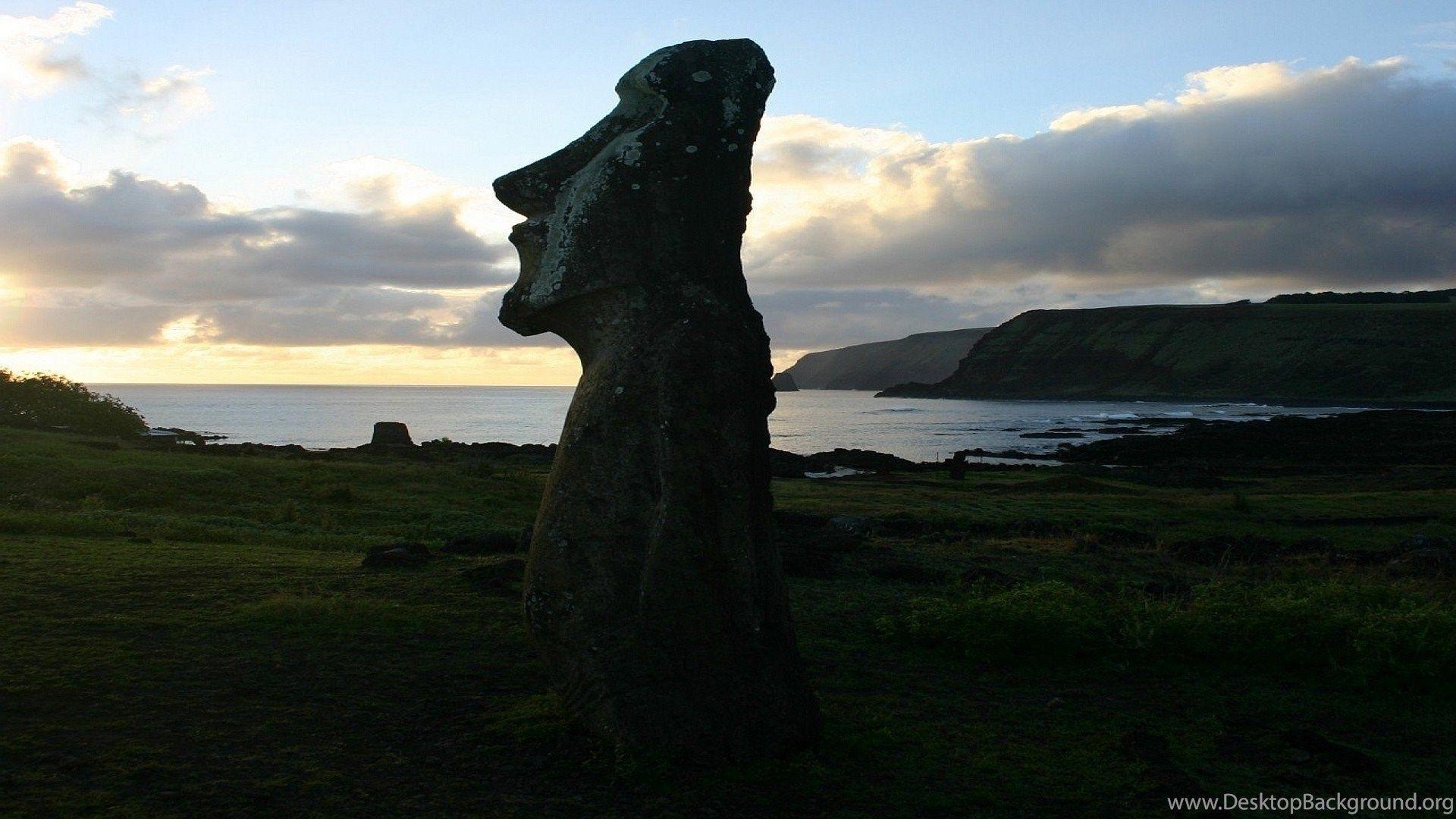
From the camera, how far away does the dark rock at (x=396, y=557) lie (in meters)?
12.2

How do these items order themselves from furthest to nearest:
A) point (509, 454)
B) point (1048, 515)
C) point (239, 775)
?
point (509, 454) → point (1048, 515) → point (239, 775)

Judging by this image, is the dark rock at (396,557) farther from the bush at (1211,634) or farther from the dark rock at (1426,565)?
the dark rock at (1426,565)

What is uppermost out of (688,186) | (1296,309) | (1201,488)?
(1296,309)

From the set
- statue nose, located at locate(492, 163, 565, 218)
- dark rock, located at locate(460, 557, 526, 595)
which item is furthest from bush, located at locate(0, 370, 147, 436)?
statue nose, located at locate(492, 163, 565, 218)

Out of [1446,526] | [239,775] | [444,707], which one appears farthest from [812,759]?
[1446,526]

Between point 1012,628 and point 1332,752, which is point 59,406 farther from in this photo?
point 1332,752

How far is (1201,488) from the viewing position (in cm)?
3906

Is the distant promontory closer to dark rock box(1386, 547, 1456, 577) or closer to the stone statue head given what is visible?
dark rock box(1386, 547, 1456, 577)

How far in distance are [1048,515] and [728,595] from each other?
2102cm

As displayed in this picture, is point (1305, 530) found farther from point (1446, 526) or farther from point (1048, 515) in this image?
point (1048, 515)

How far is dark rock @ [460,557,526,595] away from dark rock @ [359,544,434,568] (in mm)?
1001

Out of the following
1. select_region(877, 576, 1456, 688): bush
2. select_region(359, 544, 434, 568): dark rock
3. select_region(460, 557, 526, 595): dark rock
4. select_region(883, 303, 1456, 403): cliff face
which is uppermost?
select_region(883, 303, 1456, 403): cliff face

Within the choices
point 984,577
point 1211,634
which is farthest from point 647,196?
point 984,577

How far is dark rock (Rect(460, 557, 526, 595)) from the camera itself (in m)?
10.9
